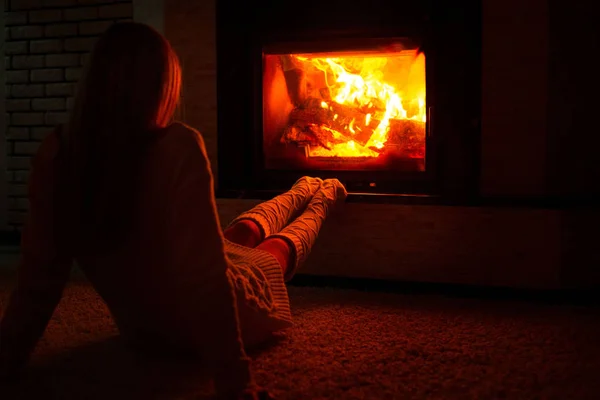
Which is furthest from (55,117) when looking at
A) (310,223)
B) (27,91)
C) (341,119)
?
(310,223)

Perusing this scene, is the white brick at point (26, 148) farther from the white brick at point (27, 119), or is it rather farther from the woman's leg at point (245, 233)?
the woman's leg at point (245, 233)

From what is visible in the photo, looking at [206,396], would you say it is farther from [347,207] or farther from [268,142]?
[268,142]

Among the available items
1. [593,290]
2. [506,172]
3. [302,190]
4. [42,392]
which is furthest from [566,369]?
[42,392]

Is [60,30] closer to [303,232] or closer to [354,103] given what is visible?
[354,103]

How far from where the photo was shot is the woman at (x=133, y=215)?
3.48ft

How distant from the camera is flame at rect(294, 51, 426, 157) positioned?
218 centimetres

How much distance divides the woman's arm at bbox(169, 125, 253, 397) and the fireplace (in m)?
1.16

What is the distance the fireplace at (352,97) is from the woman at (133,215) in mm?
1049

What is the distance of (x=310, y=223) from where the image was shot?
1.85 m

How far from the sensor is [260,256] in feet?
4.83

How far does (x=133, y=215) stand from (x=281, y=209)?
0.76 m

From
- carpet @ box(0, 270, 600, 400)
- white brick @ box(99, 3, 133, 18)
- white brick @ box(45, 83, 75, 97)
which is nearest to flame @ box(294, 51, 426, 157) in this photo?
carpet @ box(0, 270, 600, 400)

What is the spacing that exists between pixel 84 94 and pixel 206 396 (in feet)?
2.01

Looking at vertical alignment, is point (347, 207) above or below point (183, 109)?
below
